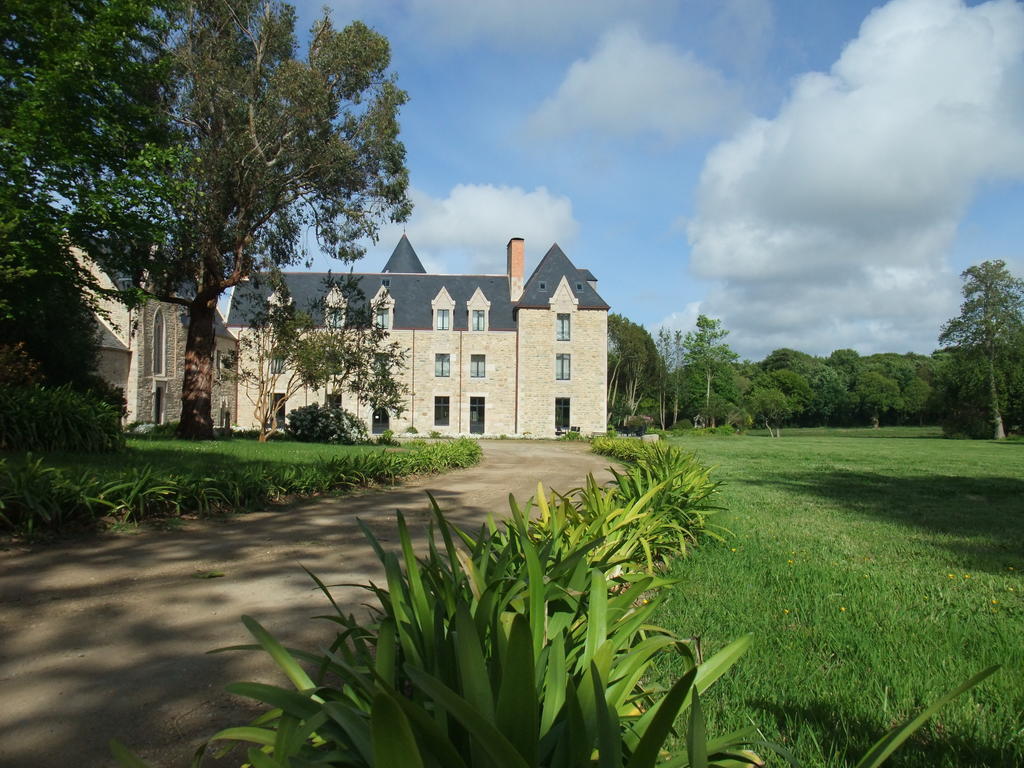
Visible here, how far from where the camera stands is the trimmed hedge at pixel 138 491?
6.07 metres

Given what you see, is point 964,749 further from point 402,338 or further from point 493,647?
point 402,338

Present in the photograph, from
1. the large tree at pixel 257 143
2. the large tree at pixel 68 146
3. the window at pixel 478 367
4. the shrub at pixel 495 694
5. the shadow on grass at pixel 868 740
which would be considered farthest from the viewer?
the window at pixel 478 367

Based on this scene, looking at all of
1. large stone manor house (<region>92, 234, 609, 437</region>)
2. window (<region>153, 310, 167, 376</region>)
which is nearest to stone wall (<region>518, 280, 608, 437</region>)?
large stone manor house (<region>92, 234, 609, 437</region>)

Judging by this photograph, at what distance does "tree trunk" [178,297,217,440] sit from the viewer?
65.8 ft

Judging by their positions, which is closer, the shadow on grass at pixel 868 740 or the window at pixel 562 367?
the shadow on grass at pixel 868 740

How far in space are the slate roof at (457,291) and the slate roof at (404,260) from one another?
5.28 feet

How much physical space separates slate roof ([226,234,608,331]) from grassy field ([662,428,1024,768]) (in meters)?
31.9

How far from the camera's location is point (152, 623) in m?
3.79

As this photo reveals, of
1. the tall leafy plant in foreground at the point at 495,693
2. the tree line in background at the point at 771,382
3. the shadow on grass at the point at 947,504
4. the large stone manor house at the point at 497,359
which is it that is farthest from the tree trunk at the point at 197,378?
the tree line in background at the point at 771,382

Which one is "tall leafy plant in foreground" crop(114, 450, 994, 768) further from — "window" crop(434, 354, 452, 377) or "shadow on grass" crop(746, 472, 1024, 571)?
"window" crop(434, 354, 452, 377)

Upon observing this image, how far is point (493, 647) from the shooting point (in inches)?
85.1

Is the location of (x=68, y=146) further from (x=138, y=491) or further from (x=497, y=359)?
(x=497, y=359)

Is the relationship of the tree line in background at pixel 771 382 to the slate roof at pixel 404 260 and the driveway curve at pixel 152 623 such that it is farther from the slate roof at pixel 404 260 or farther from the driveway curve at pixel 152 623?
the driveway curve at pixel 152 623

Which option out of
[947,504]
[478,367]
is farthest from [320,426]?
[947,504]
